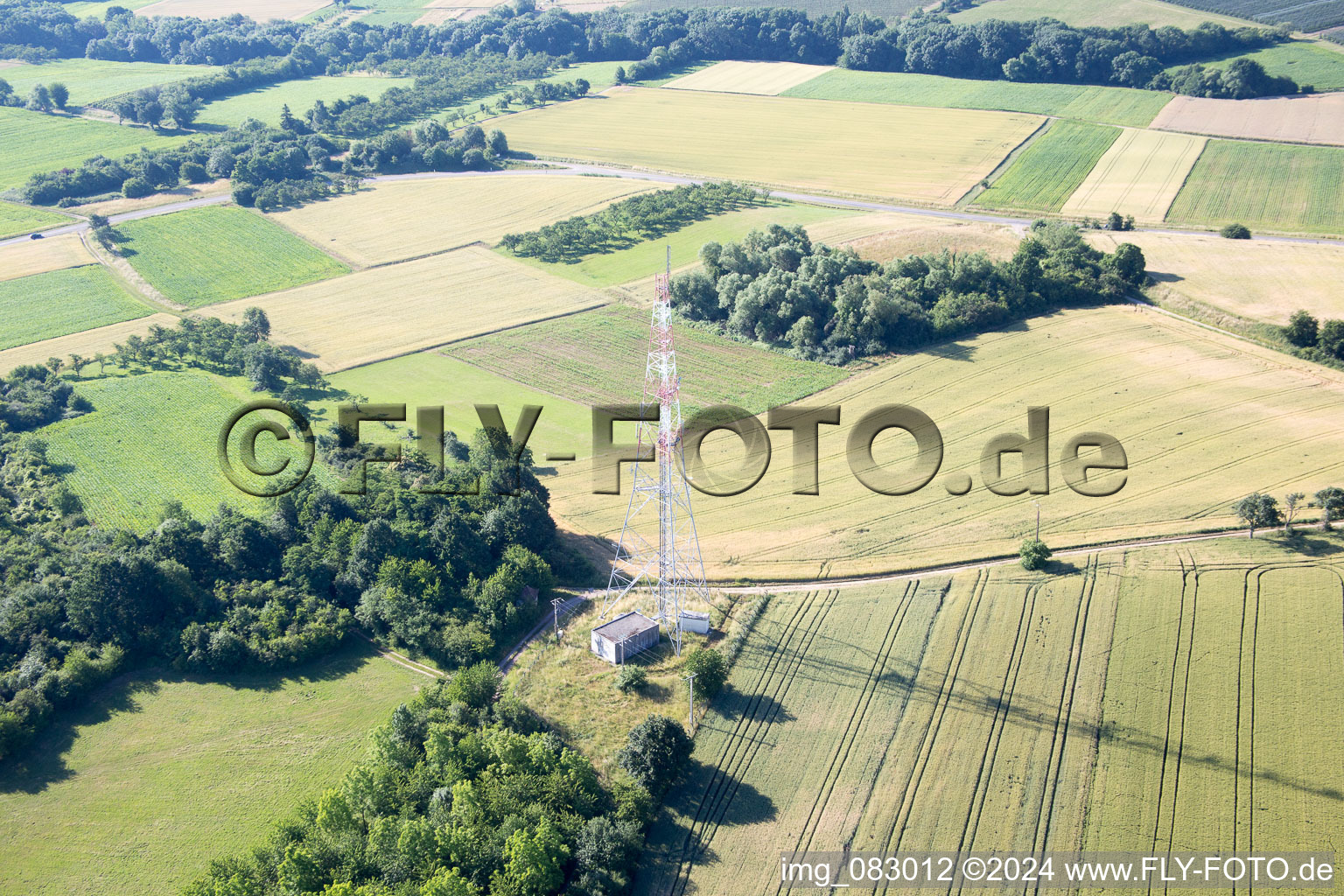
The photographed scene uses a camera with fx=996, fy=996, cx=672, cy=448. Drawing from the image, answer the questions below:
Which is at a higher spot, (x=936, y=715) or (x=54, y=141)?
(x=54, y=141)

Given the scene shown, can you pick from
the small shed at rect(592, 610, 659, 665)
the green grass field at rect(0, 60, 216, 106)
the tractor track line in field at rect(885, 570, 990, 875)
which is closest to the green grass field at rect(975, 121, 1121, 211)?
the tractor track line in field at rect(885, 570, 990, 875)

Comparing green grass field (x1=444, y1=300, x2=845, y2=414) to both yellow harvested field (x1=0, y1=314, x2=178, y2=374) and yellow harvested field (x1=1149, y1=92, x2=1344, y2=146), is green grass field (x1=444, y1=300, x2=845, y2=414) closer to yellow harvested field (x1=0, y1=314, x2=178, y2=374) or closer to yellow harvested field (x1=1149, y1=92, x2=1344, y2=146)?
yellow harvested field (x1=0, y1=314, x2=178, y2=374)

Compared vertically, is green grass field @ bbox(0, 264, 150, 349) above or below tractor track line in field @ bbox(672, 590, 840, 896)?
above

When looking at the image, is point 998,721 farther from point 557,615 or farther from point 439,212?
point 439,212

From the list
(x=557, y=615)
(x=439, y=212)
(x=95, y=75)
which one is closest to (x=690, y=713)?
(x=557, y=615)

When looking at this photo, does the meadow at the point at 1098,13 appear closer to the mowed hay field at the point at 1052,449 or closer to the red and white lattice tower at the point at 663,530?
the mowed hay field at the point at 1052,449

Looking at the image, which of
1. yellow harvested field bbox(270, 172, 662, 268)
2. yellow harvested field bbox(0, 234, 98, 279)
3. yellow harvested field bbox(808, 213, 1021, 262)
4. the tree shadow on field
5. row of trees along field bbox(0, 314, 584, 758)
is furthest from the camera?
yellow harvested field bbox(270, 172, 662, 268)
